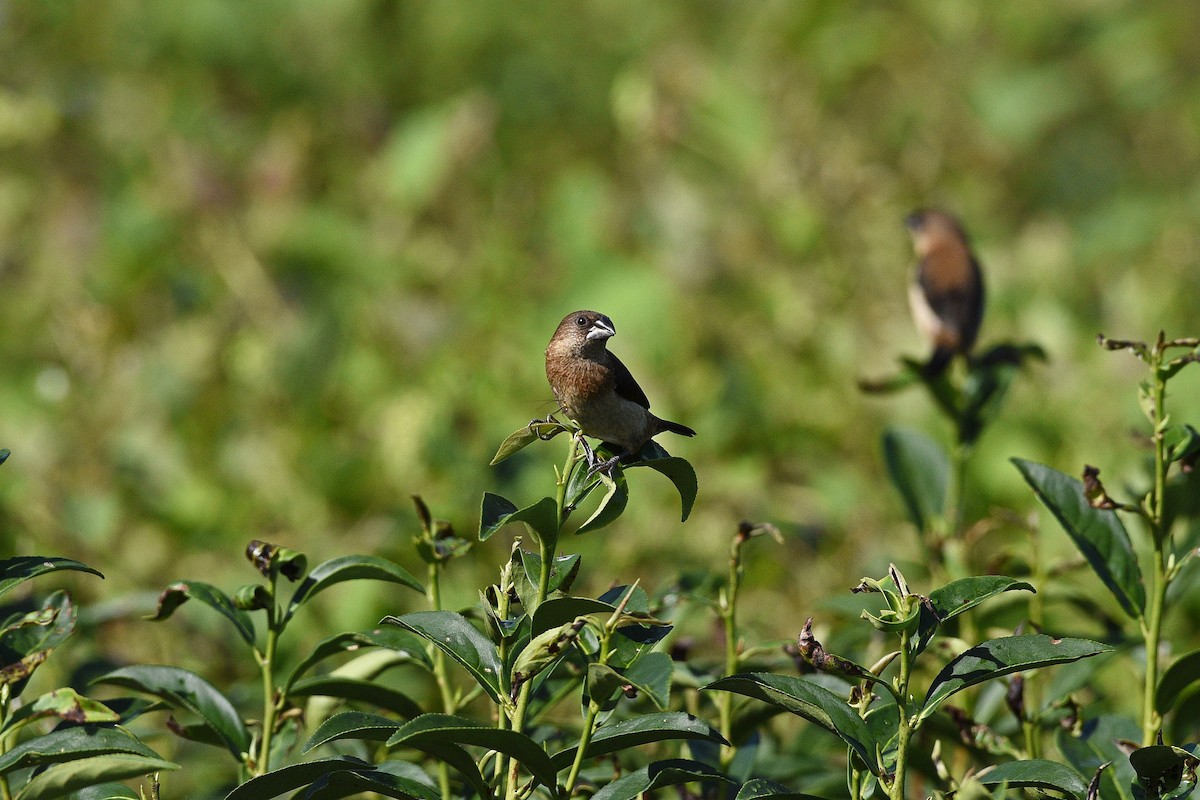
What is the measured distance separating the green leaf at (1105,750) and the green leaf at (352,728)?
29.4 inches

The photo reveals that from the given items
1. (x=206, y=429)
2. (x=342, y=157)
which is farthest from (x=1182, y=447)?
(x=342, y=157)

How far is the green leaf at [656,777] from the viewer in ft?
4.05

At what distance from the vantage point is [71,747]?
1299 millimetres

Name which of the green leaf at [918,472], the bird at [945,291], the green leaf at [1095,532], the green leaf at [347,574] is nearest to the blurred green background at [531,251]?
the bird at [945,291]

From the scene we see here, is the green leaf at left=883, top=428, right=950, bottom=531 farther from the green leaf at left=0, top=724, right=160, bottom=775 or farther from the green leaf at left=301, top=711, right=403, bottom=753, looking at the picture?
the green leaf at left=0, top=724, right=160, bottom=775

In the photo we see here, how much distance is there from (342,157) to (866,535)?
3.37m

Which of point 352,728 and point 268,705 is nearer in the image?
point 352,728

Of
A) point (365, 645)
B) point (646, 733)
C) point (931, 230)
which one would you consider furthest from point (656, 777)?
point (931, 230)

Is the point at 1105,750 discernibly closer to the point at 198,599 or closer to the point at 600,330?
the point at 600,330

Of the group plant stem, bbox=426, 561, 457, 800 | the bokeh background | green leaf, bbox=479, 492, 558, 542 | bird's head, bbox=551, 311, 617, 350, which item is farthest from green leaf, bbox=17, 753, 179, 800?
the bokeh background

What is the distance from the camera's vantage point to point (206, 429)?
4297 mm

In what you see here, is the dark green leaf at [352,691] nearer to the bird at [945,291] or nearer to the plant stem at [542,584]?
the plant stem at [542,584]

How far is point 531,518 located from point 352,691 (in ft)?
1.45

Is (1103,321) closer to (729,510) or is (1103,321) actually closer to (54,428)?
(729,510)
